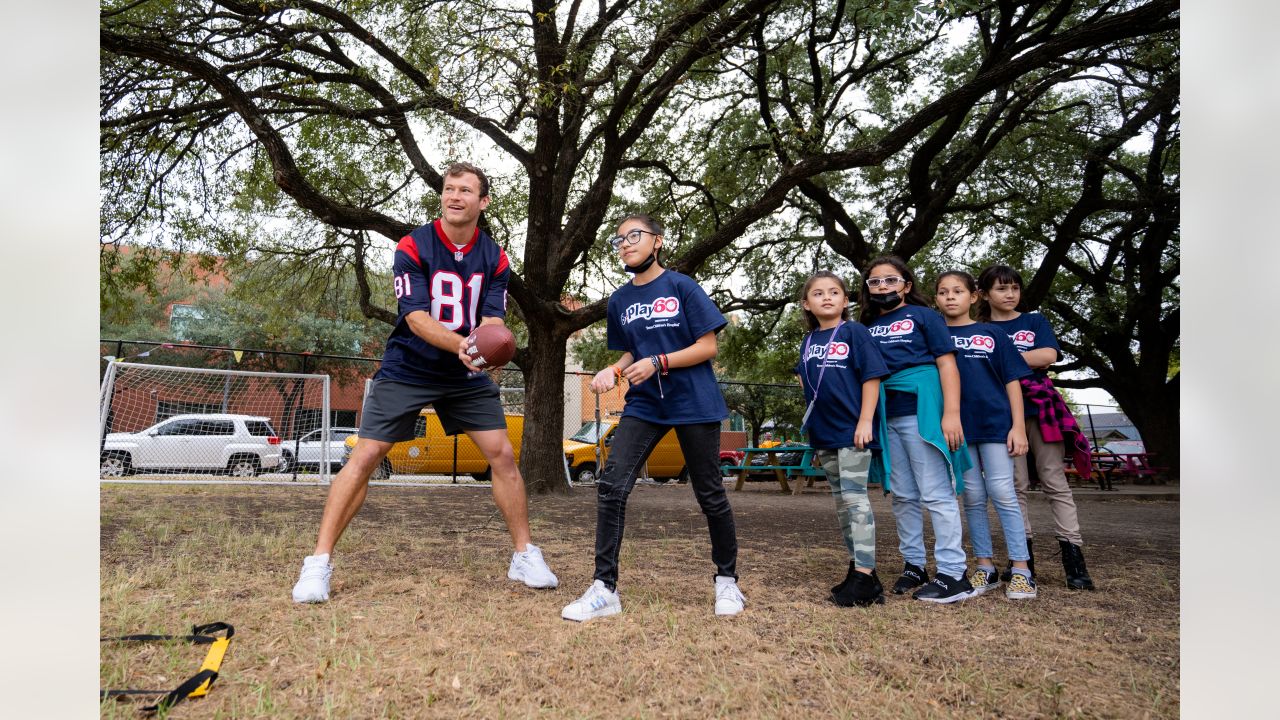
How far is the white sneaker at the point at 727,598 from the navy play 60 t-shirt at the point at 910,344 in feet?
4.39

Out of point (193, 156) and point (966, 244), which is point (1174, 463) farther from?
point (193, 156)

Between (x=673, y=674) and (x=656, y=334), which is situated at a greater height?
(x=656, y=334)

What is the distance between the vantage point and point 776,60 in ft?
37.8

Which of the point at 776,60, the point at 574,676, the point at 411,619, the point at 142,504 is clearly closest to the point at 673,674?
the point at 574,676

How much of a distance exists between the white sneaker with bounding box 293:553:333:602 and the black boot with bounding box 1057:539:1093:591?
391 centimetres

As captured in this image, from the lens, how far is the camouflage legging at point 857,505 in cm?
386

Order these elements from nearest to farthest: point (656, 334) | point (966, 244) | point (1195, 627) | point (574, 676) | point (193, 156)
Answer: point (1195, 627), point (574, 676), point (656, 334), point (193, 156), point (966, 244)

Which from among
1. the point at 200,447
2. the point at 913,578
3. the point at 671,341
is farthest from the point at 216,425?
the point at 913,578

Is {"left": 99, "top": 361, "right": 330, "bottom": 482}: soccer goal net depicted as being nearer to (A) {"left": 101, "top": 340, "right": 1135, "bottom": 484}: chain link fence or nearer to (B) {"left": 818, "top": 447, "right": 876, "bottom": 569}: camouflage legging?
(A) {"left": 101, "top": 340, "right": 1135, "bottom": 484}: chain link fence

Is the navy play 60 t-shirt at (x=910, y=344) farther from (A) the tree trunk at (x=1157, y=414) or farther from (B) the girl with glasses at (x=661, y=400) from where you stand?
(A) the tree trunk at (x=1157, y=414)

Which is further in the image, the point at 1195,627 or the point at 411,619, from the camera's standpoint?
the point at 411,619

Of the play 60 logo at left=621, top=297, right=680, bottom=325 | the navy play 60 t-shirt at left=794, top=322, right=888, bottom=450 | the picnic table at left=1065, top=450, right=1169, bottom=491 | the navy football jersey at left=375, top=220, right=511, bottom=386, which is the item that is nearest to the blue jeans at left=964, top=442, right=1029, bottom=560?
the navy play 60 t-shirt at left=794, top=322, right=888, bottom=450

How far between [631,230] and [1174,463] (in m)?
18.6

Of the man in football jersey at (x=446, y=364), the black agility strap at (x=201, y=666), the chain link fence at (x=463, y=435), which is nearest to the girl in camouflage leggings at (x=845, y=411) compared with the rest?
the man in football jersey at (x=446, y=364)
